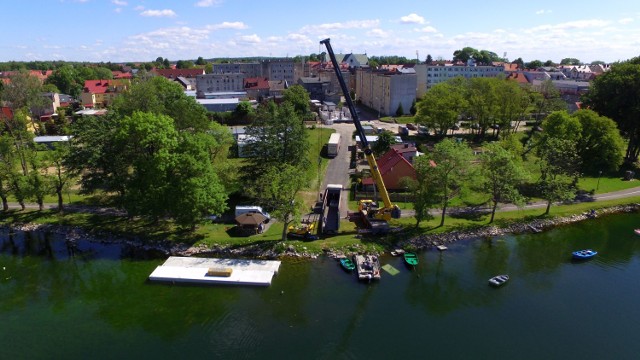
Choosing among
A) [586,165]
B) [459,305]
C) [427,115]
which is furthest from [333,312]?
[427,115]

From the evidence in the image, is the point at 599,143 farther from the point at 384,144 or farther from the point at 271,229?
the point at 271,229

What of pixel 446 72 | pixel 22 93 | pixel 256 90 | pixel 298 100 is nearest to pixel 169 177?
pixel 298 100

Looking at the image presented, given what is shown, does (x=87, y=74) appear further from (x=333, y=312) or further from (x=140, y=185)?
(x=333, y=312)

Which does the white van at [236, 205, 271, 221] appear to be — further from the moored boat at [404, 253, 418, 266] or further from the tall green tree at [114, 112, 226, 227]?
the moored boat at [404, 253, 418, 266]

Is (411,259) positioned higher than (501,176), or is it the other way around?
(501,176)

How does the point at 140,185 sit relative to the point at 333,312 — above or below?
above
